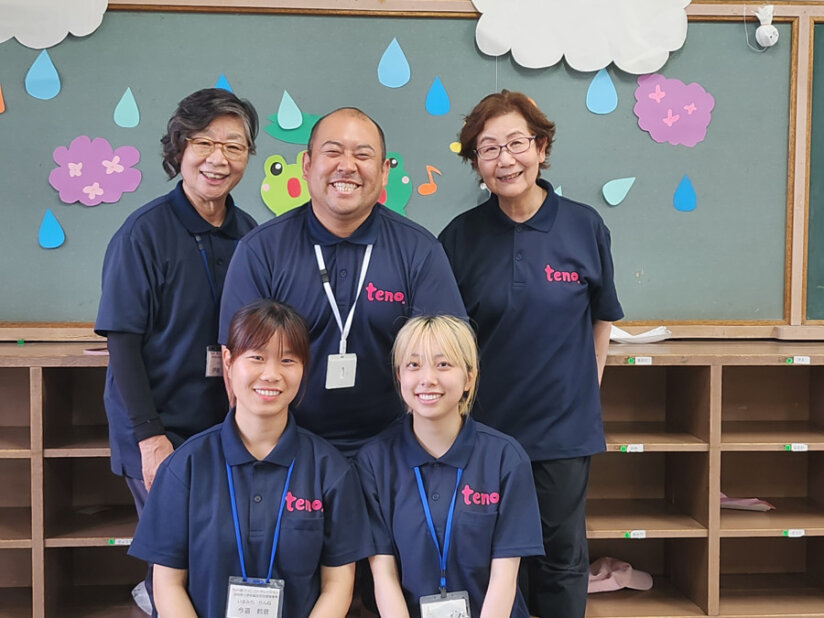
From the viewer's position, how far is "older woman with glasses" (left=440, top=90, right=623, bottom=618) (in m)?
2.25

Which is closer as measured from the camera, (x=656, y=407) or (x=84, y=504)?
(x=84, y=504)

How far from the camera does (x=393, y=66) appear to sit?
3.28 meters

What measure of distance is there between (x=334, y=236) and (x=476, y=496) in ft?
2.38

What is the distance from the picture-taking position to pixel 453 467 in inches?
77.9

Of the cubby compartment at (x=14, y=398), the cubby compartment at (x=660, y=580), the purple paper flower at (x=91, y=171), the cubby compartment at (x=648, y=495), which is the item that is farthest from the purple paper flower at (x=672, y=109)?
the cubby compartment at (x=14, y=398)

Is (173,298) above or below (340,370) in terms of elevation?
above

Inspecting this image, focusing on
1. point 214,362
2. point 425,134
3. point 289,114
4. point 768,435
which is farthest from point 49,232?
point 768,435

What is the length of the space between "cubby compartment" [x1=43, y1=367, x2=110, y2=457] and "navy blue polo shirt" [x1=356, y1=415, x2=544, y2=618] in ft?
3.96

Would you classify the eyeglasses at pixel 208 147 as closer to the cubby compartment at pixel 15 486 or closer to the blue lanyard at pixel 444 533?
the blue lanyard at pixel 444 533

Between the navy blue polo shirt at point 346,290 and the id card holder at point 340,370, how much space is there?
0.06ft

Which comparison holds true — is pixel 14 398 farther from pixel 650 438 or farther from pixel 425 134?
pixel 650 438

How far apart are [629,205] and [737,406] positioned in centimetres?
93

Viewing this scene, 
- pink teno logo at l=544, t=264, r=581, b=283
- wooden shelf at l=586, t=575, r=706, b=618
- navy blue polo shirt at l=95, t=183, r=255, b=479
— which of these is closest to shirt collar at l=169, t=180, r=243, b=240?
navy blue polo shirt at l=95, t=183, r=255, b=479

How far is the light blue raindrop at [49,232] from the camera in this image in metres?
3.20
